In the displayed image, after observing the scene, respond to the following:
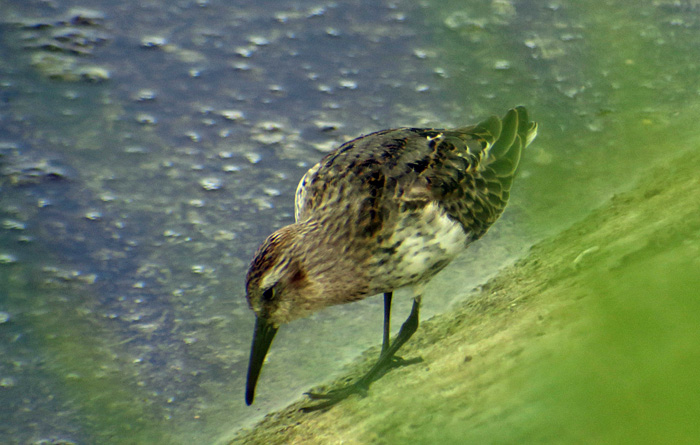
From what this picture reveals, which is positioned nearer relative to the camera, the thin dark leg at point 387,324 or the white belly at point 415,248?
the white belly at point 415,248

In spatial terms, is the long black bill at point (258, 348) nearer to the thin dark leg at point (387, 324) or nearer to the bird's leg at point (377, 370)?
the bird's leg at point (377, 370)

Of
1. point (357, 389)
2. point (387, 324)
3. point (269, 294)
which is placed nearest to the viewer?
point (269, 294)

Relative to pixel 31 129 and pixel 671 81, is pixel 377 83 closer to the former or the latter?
pixel 671 81

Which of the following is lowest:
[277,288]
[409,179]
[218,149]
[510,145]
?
[218,149]

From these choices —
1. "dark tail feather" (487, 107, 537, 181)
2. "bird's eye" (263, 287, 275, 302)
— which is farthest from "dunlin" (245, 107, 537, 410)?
"dark tail feather" (487, 107, 537, 181)

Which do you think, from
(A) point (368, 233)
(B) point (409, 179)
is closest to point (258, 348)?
(A) point (368, 233)

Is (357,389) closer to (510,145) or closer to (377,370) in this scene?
(377,370)

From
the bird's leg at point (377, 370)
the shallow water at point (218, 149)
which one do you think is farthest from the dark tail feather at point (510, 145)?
the bird's leg at point (377, 370)

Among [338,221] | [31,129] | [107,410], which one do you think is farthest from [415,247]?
[31,129]
